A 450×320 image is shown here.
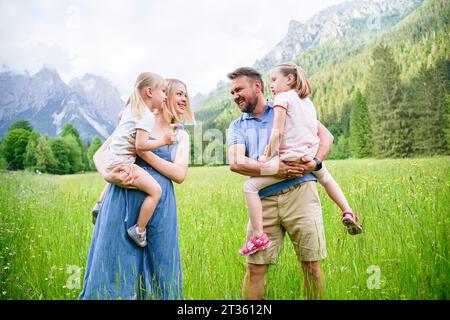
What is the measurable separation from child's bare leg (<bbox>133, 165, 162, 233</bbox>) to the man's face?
2.06 ft

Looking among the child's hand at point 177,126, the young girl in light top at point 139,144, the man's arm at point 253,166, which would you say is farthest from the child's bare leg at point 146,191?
the man's arm at point 253,166

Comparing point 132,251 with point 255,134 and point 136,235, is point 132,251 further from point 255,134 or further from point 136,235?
point 255,134

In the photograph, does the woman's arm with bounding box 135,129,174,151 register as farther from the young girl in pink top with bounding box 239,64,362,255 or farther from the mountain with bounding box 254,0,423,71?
the mountain with bounding box 254,0,423,71

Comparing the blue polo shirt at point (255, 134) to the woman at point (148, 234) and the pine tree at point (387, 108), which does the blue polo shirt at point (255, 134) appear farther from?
the pine tree at point (387, 108)

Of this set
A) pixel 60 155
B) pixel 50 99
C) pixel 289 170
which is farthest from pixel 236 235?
pixel 50 99

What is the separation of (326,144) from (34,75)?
2030mm

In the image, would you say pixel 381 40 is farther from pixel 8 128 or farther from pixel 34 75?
pixel 8 128

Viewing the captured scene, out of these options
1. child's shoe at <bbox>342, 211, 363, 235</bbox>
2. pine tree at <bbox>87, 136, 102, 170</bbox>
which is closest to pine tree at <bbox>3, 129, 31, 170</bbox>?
pine tree at <bbox>87, 136, 102, 170</bbox>

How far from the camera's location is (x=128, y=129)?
2367 millimetres

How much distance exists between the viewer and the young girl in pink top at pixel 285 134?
242 cm

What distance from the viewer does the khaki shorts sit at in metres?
2.40

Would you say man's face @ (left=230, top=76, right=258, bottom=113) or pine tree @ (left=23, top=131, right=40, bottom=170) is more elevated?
man's face @ (left=230, top=76, right=258, bottom=113)

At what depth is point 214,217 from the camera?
9.88ft
